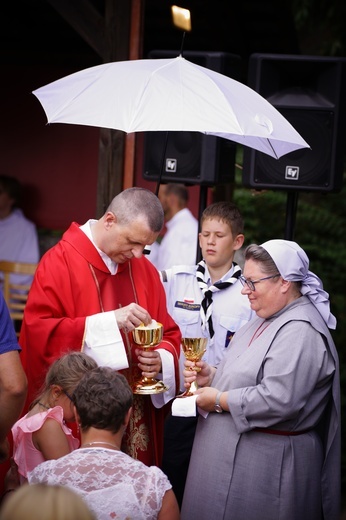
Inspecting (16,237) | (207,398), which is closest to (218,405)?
(207,398)

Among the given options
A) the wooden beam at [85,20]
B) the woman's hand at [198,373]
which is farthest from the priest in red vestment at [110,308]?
the wooden beam at [85,20]

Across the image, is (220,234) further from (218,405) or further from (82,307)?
(218,405)

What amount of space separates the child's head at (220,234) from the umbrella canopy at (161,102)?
68 cm

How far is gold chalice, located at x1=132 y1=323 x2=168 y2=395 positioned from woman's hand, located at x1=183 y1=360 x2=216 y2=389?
→ 13 cm

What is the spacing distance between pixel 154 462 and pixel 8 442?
1.09m

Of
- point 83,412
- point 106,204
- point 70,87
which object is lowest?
point 83,412

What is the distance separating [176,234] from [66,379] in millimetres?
4824

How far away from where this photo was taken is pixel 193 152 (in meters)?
5.44

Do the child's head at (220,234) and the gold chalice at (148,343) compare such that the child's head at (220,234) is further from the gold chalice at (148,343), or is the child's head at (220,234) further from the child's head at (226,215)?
the gold chalice at (148,343)

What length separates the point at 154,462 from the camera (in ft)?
14.5

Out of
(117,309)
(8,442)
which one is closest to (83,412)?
(8,442)

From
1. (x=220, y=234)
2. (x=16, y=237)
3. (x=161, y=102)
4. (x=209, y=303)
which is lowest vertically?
(x=209, y=303)

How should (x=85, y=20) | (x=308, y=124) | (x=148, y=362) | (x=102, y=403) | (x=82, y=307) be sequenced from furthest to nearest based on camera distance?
(x=85, y=20) < (x=308, y=124) < (x=82, y=307) < (x=148, y=362) < (x=102, y=403)

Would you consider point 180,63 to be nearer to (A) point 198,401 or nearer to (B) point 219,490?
(A) point 198,401
